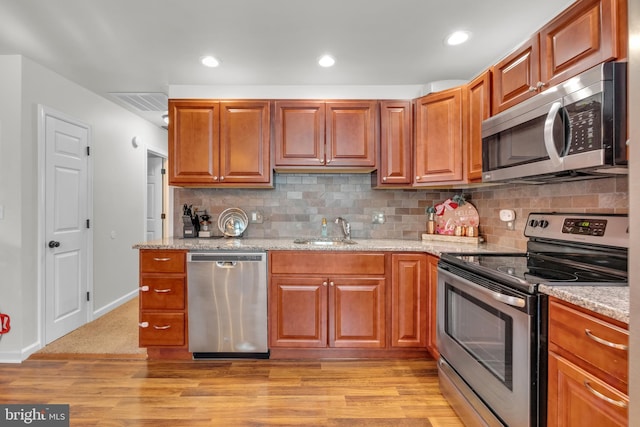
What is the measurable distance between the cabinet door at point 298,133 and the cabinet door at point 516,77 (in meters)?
1.35

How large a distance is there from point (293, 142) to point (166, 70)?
3.97ft

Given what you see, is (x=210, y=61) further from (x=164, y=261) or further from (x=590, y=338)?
(x=590, y=338)

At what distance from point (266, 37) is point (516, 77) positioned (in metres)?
1.61

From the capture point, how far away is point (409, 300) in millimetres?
2580

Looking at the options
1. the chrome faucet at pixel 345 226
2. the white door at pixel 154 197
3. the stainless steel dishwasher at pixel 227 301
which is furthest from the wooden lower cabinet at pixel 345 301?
the white door at pixel 154 197

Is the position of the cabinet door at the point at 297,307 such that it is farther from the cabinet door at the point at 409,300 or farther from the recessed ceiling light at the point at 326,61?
the recessed ceiling light at the point at 326,61

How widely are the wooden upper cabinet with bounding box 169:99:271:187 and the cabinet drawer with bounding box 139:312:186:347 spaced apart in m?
1.13

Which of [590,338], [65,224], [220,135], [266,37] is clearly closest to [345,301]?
[590,338]

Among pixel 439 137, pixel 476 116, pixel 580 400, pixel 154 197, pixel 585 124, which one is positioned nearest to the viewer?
pixel 580 400

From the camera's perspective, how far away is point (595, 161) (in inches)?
53.4

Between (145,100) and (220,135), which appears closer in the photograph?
(220,135)

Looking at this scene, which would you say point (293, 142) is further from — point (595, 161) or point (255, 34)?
point (595, 161)

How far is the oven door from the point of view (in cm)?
137

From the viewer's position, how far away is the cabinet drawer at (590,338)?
1031mm
